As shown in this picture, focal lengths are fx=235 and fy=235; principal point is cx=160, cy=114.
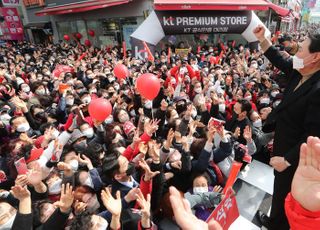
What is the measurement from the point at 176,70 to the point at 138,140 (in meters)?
3.77

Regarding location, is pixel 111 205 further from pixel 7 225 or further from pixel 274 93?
pixel 274 93

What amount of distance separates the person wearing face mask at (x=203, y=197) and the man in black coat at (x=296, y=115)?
48 cm

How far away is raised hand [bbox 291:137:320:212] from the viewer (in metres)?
0.94

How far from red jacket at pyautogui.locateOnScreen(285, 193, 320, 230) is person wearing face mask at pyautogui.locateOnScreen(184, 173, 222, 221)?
3.21 feet

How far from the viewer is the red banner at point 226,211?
1553 mm

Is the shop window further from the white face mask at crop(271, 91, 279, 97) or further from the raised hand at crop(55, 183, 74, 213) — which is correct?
the raised hand at crop(55, 183, 74, 213)

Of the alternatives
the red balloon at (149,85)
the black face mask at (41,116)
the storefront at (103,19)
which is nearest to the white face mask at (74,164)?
the red balloon at (149,85)

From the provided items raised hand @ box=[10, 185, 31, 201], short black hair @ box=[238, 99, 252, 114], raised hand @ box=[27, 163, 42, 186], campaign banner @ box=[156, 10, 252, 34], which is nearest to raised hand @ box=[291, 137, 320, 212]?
raised hand @ box=[10, 185, 31, 201]

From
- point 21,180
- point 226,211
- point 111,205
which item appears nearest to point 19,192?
point 21,180

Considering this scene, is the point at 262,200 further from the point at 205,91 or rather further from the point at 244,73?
the point at 244,73

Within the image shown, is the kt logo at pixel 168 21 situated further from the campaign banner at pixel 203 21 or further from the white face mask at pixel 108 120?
the white face mask at pixel 108 120

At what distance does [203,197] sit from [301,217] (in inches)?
44.2

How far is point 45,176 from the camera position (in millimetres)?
2170

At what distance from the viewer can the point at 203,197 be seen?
2.09 metres
